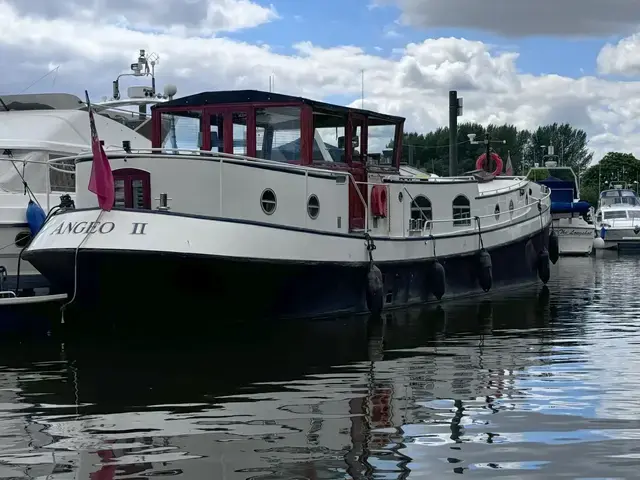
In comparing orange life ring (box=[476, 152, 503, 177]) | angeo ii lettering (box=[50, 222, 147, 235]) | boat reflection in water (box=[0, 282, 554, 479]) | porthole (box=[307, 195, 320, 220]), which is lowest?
boat reflection in water (box=[0, 282, 554, 479])

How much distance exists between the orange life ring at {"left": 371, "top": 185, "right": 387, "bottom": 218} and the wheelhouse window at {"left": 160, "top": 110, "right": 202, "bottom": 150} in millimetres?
3069

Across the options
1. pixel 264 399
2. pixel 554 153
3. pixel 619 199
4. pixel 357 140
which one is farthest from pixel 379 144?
pixel 554 153

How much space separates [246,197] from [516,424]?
6770 mm

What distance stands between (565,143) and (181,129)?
370 ft

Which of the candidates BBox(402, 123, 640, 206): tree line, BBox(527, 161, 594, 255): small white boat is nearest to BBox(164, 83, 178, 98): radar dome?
BBox(527, 161, 594, 255): small white boat

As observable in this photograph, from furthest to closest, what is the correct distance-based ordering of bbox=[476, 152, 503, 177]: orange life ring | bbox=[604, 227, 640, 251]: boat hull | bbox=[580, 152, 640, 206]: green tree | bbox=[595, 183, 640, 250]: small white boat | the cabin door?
bbox=[580, 152, 640, 206]: green tree, bbox=[595, 183, 640, 250]: small white boat, bbox=[604, 227, 640, 251]: boat hull, bbox=[476, 152, 503, 177]: orange life ring, the cabin door

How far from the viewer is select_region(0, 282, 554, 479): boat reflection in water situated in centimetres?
654

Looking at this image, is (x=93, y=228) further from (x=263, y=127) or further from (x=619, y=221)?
(x=619, y=221)

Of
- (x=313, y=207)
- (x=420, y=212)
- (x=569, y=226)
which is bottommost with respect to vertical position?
(x=569, y=226)

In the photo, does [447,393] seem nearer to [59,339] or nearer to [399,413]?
[399,413]

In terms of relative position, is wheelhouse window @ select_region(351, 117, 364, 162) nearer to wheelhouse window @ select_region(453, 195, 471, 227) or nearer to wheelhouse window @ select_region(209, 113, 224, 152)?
wheelhouse window @ select_region(209, 113, 224, 152)

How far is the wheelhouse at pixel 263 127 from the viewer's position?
1480 cm

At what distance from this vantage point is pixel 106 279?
12.1 meters

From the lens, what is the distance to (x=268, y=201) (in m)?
13.7
